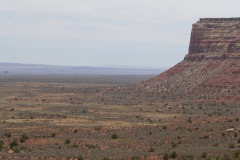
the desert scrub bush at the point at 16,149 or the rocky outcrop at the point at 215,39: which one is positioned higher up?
the rocky outcrop at the point at 215,39

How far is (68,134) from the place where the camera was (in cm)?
3922

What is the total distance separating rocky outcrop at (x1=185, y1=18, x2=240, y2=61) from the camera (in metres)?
92.2

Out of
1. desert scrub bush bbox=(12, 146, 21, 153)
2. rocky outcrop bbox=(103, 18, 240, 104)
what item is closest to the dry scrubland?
desert scrub bush bbox=(12, 146, 21, 153)

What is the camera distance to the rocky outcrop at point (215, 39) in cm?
9219

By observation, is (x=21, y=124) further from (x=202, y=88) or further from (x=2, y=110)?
(x=202, y=88)

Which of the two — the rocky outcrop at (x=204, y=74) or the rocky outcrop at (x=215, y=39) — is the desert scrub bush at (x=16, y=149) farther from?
the rocky outcrop at (x=215, y=39)

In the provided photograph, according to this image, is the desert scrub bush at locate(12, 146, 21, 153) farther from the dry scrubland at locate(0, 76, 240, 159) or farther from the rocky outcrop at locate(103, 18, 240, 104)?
the rocky outcrop at locate(103, 18, 240, 104)

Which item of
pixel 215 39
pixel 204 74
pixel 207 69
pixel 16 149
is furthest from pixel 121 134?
pixel 215 39

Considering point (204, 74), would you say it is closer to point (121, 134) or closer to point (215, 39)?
point (215, 39)

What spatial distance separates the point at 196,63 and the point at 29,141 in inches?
2565

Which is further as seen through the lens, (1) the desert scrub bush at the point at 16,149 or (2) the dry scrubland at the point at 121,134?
(1) the desert scrub bush at the point at 16,149

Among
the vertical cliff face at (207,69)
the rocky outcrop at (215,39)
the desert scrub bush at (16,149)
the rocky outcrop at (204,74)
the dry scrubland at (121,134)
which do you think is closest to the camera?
the dry scrubland at (121,134)

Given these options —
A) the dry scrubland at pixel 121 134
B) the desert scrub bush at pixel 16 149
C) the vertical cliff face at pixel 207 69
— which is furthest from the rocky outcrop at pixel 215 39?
the desert scrub bush at pixel 16 149

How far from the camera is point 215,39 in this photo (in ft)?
315
